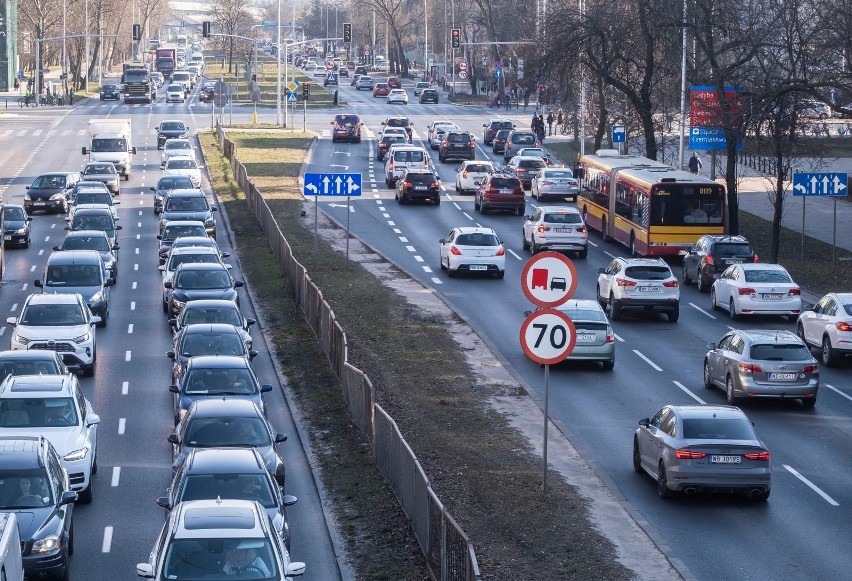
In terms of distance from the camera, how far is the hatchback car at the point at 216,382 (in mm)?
23172

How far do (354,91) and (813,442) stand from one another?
124 meters

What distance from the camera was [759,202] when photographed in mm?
62719

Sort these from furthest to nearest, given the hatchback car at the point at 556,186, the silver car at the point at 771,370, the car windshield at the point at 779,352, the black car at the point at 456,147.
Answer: the black car at the point at 456,147 < the hatchback car at the point at 556,186 < the car windshield at the point at 779,352 < the silver car at the point at 771,370

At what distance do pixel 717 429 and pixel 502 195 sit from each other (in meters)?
35.4

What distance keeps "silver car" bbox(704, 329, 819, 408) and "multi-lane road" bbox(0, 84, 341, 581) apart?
8.12 metres

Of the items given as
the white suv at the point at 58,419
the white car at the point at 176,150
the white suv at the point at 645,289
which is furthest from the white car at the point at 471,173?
the white suv at the point at 58,419

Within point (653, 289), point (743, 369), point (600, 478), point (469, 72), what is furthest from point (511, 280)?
point (469, 72)

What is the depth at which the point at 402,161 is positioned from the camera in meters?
64.6

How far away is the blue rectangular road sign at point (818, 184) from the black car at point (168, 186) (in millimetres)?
23904

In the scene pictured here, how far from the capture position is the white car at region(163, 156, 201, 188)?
59.3 meters

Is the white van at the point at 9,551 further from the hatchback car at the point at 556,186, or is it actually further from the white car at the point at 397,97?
the white car at the point at 397,97

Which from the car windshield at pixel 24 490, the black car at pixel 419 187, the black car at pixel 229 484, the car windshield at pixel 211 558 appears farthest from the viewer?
the black car at pixel 419 187

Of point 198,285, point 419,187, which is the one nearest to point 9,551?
point 198,285

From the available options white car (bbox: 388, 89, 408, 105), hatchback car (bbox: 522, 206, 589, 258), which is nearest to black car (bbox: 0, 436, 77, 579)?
hatchback car (bbox: 522, 206, 589, 258)
